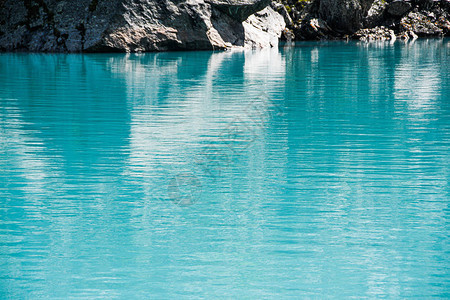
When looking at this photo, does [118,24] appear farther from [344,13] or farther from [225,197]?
[225,197]

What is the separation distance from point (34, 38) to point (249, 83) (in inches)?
702

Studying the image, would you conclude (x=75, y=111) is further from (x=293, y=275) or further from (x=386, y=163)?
(x=293, y=275)

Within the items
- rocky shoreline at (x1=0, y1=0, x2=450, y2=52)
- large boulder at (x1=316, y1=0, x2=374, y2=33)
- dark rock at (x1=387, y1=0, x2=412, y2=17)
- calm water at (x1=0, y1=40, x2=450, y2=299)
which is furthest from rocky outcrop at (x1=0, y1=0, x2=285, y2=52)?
dark rock at (x1=387, y1=0, x2=412, y2=17)

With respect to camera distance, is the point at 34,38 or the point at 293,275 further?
the point at 34,38

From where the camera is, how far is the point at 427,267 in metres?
4.38

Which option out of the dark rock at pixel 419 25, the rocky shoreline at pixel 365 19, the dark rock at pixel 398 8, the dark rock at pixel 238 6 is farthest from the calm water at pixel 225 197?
the dark rock at pixel 419 25

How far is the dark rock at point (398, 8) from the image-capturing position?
1665 inches

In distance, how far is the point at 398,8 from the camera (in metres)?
42.6

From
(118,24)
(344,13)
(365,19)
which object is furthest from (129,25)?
(365,19)

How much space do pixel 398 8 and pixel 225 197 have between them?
40.2 metres

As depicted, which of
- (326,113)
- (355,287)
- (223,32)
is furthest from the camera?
(223,32)

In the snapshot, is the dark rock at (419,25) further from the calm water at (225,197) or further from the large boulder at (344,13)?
the calm water at (225,197)

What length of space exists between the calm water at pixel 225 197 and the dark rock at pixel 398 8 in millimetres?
31994

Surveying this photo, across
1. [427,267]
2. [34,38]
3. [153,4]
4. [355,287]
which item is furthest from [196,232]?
[34,38]
